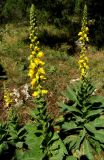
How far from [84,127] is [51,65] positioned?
6841 mm

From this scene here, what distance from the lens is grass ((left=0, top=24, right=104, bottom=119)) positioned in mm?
15602

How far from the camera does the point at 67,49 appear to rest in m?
19.5

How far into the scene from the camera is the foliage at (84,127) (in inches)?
441

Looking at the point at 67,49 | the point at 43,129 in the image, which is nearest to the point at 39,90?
the point at 43,129

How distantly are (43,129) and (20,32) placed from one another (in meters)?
12.4

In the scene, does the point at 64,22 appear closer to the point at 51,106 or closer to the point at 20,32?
the point at 20,32

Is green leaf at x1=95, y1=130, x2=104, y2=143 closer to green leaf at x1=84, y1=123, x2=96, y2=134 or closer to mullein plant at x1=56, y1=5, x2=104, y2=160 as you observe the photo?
mullein plant at x1=56, y1=5, x2=104, y2=160

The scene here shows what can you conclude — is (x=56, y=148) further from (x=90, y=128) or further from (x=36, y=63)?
(x=36, y=63)

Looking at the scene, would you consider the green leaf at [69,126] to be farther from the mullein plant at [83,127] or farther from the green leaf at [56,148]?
the green leaf at [56,148]

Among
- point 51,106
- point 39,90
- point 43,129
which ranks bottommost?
point 51,106

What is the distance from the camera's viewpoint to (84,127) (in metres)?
11.5

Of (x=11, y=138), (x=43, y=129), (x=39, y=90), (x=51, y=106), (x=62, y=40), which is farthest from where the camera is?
(x=62, y=40)

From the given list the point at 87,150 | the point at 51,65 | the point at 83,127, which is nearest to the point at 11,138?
the point at 83,127

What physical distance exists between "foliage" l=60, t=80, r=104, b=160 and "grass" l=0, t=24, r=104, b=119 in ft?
7.46
